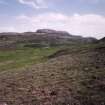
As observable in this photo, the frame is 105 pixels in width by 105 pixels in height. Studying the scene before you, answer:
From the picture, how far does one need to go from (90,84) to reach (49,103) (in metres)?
4.84

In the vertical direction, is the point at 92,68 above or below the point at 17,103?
above

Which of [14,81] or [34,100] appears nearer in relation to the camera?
[34,100]

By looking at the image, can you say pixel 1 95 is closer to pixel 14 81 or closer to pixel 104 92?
pixel 14 81

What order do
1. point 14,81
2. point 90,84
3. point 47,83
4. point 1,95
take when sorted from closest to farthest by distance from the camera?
1. point 1,95
2. point 90,84
3. point 47,83
4. point 14,81

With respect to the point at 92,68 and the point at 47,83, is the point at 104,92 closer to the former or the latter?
the point at 47,83

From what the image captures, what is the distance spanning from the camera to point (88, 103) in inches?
584

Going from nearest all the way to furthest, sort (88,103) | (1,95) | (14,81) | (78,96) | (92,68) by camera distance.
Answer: (88,103), (78,96), (1,95), (14,81), (92,68)

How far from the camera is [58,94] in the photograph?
16578mm

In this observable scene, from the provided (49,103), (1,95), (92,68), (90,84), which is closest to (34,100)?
(49,103)

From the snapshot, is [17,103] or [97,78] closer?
[17,103]

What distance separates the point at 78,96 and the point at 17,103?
15.5 feet

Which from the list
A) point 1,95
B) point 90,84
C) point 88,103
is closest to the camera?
point 88,103

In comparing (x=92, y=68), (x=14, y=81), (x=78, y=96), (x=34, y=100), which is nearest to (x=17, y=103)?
(x=34, y=100)

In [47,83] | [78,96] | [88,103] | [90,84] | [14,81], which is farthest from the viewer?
[14,81]
